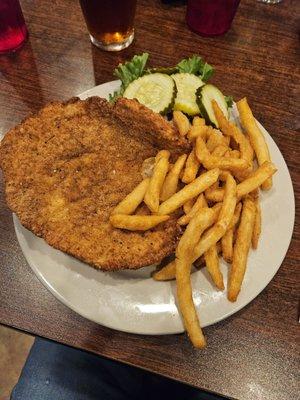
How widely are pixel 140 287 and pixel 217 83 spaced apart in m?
1.22

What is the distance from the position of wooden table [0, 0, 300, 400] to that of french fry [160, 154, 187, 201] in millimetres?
521

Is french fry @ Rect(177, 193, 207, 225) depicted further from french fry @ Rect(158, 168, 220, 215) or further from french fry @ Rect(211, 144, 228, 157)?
french fry @ Rect(211, 144, 228, 157)

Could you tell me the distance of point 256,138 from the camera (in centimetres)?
152

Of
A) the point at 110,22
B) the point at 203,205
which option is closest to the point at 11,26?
the point at 110,22

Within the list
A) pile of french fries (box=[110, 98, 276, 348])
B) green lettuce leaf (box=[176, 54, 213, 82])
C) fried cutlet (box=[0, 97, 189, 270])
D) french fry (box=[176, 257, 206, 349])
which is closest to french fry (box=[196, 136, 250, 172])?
pile of french fries (box=[110, 98, 276, 348])

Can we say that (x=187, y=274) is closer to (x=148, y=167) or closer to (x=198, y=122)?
(x=148, y=167)

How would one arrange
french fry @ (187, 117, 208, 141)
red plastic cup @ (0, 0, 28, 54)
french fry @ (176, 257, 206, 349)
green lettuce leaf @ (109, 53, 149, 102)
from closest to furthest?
1. french fry @ (176, 257, 206, 349)
2. french fry @ (187, 117, 208, 141)
3. green lettuce leaf @ (109, 53, 149, 102)
4. red plastic cup @ (0, 0, 28, 54)

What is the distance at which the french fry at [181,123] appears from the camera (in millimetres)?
1465

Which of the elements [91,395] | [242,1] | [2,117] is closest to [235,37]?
[242,1]

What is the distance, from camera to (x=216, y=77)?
204 centimetres

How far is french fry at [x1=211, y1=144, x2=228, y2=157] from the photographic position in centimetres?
140

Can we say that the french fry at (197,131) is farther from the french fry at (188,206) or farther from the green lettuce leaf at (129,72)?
the green lettuce leaf at (129,72)

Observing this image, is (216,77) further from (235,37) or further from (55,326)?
(55,326)

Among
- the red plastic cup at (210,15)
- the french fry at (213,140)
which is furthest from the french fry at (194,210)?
the red plastic cup at (210,15)
